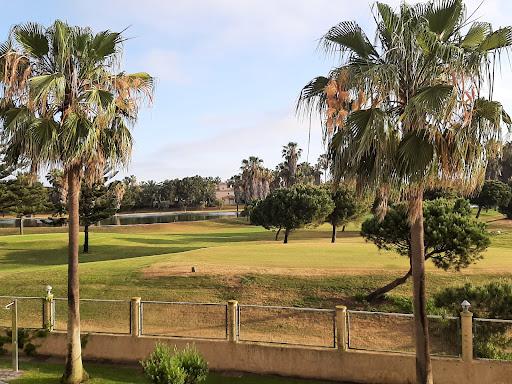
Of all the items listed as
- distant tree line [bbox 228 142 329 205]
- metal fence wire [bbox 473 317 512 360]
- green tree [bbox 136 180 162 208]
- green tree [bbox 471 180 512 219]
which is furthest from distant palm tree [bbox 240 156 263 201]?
metal fence wire [bbox 473 317 512 360]

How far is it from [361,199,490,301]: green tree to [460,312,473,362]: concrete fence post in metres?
7.32

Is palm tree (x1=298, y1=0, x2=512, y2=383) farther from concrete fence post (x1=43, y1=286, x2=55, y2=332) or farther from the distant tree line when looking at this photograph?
the distant tree line

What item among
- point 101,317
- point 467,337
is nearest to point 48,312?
point 101,317

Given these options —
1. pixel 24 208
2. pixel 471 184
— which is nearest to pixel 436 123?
pixel 471 184

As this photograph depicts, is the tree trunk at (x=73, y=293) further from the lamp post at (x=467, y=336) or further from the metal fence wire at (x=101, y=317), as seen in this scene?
the lamp post at (x=467, y=336)

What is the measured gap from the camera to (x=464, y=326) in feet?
36.3

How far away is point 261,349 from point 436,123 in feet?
26.7

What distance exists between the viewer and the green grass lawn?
1156cm

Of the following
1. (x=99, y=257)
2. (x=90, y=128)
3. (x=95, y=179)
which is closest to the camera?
(x=90, y=128)

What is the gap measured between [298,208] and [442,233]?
92.5ft

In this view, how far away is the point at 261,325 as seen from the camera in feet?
55.3

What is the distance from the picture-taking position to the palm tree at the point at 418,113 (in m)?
8.82

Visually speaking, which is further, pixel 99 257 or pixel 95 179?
pixel 99 257

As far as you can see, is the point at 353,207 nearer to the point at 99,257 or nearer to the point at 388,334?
the point at 99,257
